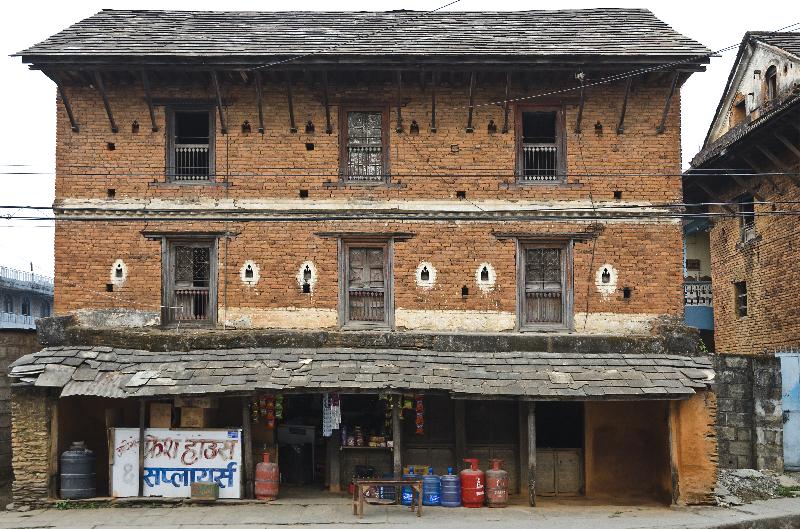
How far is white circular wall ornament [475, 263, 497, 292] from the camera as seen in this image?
17391 mm

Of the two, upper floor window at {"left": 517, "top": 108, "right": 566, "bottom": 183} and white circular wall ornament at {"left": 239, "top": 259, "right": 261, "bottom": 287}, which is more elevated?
upper floor window at {"left": 517, "top": 108, "right": 566, "bottom": 183}

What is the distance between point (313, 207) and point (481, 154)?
143 inches

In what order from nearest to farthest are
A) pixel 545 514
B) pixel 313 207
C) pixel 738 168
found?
pixel 545 514
pixel 313 207
pixel 738 168

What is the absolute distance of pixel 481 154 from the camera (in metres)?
17.6

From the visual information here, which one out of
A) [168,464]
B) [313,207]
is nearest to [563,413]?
[313,207]

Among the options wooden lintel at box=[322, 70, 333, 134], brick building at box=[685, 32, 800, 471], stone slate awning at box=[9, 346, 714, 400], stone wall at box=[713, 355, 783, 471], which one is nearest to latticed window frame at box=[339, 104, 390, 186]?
wooden lintel at box=[322, 70, 333, 134]

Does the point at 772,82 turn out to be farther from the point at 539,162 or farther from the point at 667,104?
the point at 539,162

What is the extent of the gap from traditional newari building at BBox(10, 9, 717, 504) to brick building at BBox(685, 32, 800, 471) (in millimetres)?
2477

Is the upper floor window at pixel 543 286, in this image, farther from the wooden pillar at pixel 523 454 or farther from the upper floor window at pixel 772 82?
the upper floor window at pixel 772 82

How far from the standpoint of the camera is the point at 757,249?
23.4 metres

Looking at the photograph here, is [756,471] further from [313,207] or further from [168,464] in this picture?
[168,464]

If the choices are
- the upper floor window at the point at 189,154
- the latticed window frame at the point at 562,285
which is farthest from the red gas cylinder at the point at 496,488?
the upper floor window at the point at 189,154

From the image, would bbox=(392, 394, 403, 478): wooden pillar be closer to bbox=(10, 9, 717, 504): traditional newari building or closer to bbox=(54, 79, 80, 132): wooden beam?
bbox=(10, 9, 717, 504): traditional newari building

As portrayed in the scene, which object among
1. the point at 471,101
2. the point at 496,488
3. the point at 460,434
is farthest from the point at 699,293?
the point at 496,488
